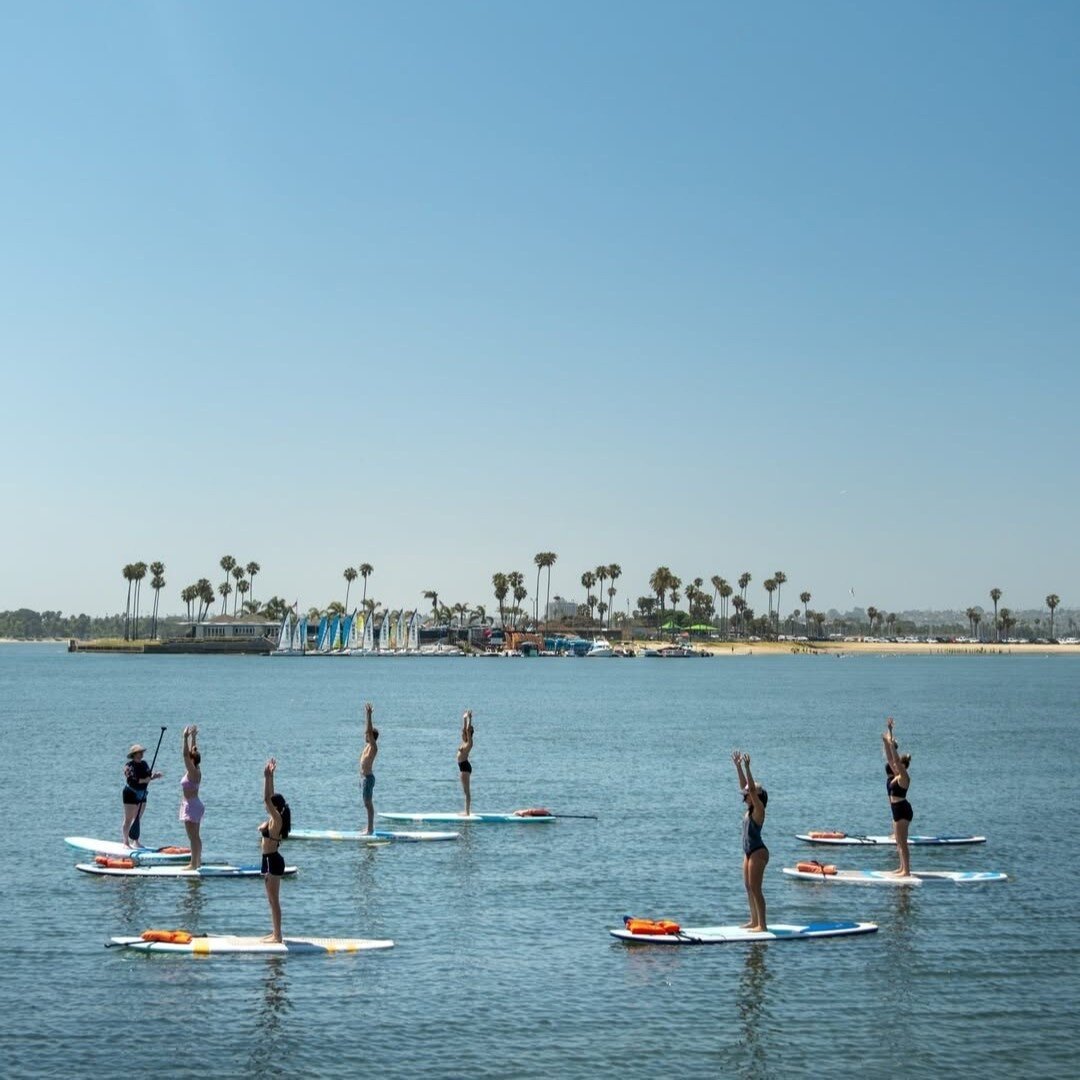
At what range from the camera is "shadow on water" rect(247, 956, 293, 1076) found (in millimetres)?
15906

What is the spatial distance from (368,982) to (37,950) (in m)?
5.83

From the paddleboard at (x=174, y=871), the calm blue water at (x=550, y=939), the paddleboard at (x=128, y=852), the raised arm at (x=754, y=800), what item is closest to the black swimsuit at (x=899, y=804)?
the calm blue water at (x=550, y=939)

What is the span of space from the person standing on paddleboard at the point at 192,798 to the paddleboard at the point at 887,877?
12552 mm

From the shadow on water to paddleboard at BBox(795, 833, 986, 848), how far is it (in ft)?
53.6

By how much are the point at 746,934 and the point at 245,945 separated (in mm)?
8250

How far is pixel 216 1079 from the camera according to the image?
15.4m

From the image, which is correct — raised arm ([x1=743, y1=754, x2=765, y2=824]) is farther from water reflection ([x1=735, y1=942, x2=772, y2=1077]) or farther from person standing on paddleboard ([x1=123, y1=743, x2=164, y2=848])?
person standing on paddleboard ([x1=123, y1=743, x2=164, y2=848])

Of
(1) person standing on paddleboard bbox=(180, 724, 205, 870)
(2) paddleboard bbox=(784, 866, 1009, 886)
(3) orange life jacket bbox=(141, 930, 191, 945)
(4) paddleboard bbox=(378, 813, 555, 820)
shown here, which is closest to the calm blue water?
(2) paddleboard bbox=(784, 866, 1009, 886)

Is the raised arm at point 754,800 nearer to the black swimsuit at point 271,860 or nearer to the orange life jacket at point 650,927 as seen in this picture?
the orange life jacket at point 650,927

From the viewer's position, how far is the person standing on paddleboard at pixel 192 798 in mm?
25853

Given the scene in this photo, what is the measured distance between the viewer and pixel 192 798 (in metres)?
26.4

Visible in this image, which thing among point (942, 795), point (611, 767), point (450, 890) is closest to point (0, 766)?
point (611, 767)

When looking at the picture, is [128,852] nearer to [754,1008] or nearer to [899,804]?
[754,1008]

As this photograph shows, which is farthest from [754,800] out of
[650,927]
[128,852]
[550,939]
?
[128,852]
